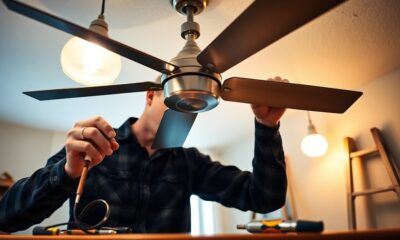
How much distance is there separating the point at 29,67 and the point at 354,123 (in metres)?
1.89

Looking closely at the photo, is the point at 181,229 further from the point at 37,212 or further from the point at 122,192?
the point at 37,212

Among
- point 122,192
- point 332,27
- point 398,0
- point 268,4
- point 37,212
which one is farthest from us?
point 332,27

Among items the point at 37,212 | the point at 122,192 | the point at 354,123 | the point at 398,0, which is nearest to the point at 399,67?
the point at 354,123

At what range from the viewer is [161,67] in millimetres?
684

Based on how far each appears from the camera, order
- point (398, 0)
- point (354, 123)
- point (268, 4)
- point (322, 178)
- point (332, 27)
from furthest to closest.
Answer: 1. point (322, 178)
2. point (354, 123)
3. point (332, 27)
4. point (398, 0)
5. point (268, 4)

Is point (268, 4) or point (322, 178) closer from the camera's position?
point (268, 4)

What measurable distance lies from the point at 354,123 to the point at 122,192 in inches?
59.5

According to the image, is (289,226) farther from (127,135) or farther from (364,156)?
(364,156)

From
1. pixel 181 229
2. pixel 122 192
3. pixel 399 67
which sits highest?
pixel 399 67

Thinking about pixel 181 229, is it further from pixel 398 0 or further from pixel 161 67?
pixel 398 0

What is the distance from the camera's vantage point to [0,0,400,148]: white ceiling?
43.3 inches

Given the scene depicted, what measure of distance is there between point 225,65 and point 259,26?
0.16 metres

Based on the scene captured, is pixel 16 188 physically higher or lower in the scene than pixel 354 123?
lower

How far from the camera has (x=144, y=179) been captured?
3.35ft
